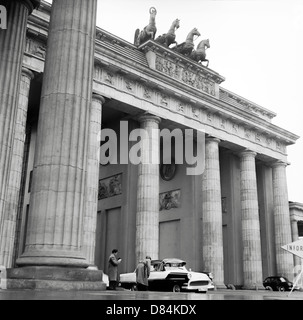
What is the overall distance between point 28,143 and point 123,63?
1104 centimetres

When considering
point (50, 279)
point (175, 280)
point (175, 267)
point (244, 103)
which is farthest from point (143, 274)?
point (244, 103)

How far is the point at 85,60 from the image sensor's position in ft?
34.0

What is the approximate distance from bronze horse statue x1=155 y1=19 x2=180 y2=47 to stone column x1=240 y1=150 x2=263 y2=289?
12.3 m

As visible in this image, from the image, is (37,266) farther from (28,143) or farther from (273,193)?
(273,193)

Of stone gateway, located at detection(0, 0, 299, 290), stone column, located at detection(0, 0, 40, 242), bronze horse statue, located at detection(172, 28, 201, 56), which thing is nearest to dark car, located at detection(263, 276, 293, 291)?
stone gateway, located at detection(0, 0, 299, 290)

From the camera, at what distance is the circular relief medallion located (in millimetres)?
38312

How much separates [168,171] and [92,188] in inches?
615

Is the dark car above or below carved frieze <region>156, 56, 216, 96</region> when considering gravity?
below

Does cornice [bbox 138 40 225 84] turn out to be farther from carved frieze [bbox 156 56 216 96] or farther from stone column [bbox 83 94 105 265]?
stone column [bbox 83 94 105 265]

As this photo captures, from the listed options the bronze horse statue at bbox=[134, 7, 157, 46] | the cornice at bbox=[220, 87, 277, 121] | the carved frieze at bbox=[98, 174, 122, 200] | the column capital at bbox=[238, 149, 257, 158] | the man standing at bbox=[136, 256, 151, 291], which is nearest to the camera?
the man standing at bbox=[136, 256, 151, 291]

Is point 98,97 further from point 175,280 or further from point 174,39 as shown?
Answer: point 175,280

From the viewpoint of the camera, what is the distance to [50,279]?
332 inches

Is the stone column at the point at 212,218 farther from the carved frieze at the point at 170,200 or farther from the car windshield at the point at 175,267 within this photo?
the car windshield at the point at 175,267
